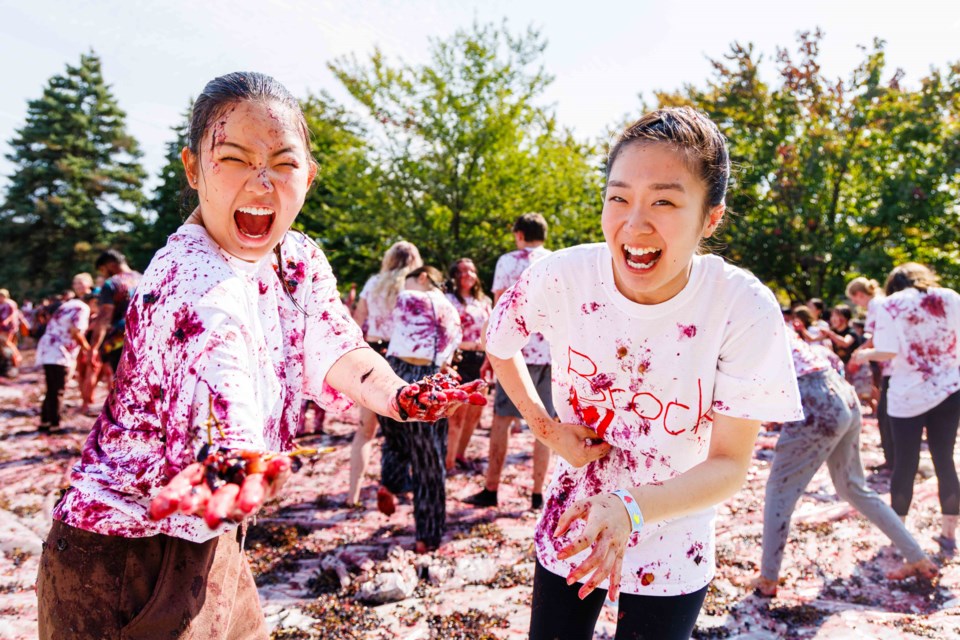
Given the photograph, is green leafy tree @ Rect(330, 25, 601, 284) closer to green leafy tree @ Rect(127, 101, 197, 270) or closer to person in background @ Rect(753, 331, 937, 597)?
person in background @ Rect(753, 331, 937, 597)

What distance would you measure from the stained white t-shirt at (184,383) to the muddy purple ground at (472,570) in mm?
2488

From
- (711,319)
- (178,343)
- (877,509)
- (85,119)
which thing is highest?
(85,119)

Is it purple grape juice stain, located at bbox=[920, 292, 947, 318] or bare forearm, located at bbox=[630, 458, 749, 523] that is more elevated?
purple grape juice stain, located at bbox=[920, 292, 947, 318]

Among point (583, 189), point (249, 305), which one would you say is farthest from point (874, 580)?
point (583, 189)

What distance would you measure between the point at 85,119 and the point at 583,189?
3615 cm

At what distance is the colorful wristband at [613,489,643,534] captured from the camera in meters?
1.50

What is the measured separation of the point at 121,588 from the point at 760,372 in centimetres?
167

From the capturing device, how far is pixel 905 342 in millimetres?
5145

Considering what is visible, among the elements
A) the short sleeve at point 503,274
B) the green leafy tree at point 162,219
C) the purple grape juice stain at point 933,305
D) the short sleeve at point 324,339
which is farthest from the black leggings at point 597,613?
the green leafy tree at point 162,219

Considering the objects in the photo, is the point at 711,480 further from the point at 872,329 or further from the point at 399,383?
the point at 872,329

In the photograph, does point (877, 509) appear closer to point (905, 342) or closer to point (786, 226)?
point (905, 342)

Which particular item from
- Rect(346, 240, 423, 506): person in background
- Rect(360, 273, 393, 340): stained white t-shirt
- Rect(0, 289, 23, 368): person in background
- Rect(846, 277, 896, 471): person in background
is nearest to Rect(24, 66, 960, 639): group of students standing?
Rect(346, 240, 423, 506): person in background

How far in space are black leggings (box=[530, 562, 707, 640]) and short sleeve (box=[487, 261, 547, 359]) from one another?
2.46ft

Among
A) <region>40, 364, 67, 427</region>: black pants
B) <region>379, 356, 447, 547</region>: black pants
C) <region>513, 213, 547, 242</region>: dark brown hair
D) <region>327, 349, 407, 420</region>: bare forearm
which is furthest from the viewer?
<region>40, 364, 67, 427</region>: black pants
